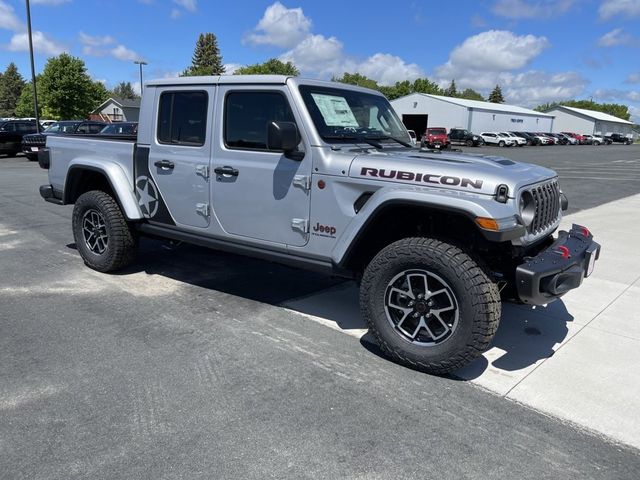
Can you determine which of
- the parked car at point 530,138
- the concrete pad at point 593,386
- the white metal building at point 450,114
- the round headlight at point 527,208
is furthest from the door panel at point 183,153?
the parked car at point 530,138

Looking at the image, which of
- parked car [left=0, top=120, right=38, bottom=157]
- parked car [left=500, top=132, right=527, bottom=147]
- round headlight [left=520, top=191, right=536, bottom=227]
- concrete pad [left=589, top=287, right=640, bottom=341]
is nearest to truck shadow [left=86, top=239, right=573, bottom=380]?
concrete pad [left=589, top=287, right=640, bottom=341]

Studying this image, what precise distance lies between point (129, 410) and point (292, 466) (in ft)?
3.45

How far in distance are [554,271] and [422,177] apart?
→ 1.02 m

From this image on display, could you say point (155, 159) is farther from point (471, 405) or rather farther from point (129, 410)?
point (471, 405)

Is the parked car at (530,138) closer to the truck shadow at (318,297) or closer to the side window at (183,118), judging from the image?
the truck shadow at (318,297)

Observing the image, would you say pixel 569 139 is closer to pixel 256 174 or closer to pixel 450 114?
pixel 450 114

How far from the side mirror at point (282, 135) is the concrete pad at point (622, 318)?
299cm

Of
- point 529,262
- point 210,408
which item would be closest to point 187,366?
point 210,408

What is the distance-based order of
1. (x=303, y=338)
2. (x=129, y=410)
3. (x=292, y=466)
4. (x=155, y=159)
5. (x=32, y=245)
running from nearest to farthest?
(x=292, y=466) < (x=129, y=410) < (x=303, y=338) < (x=155, y=159) < (x=32, y=245)

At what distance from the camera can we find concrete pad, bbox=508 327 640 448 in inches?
119

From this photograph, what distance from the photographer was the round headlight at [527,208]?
335 cm

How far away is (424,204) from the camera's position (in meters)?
3.31

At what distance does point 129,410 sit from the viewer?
296cm

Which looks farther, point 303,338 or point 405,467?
point 303,338
